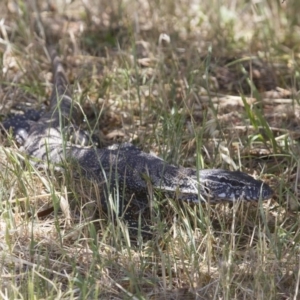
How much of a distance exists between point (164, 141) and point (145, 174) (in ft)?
1.84

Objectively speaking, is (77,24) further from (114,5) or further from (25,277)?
(25,277)

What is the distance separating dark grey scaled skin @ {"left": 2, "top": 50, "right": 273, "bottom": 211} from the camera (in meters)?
6.20

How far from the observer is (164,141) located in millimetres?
6980

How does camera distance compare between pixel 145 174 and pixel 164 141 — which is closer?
pixel 145 174

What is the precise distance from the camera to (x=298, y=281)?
4902 mm

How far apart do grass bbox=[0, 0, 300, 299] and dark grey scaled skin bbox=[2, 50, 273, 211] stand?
0.44 ft

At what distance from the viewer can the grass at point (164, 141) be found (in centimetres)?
528

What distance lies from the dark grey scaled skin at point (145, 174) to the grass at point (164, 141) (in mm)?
134

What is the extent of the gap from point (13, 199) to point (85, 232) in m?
0.70

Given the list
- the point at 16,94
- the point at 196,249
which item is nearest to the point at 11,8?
the point at 16,94

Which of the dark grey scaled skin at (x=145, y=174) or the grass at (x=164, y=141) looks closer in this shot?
the grass at (x=164, y=141)

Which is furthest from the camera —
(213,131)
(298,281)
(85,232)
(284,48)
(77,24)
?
(77,24)

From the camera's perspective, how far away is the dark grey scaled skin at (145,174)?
6.20 meters

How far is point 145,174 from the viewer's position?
A: 6523 millimetres
